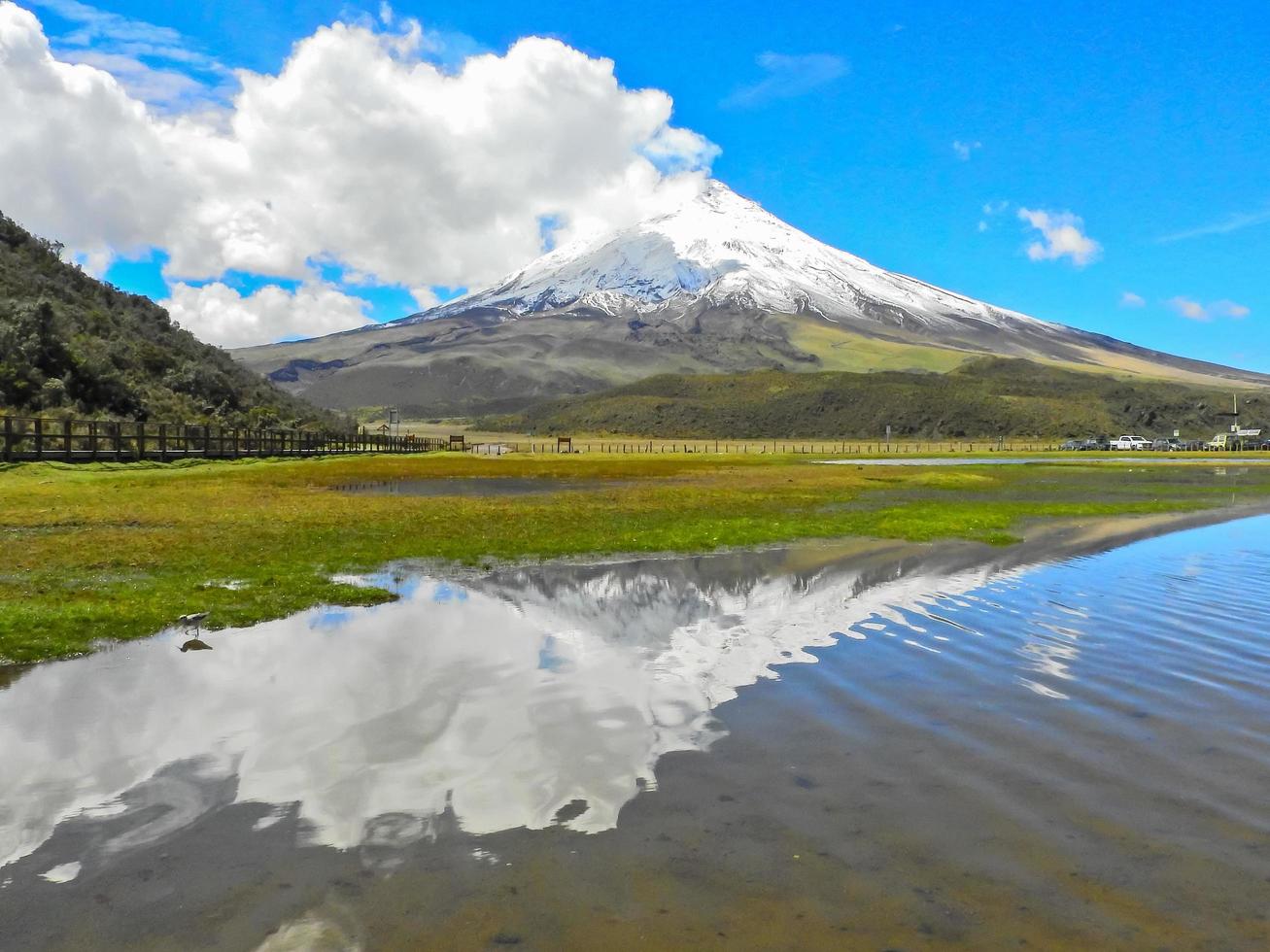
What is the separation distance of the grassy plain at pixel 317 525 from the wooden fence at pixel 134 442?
1603 mm

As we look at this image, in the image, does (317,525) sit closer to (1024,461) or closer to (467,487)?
(467,487)

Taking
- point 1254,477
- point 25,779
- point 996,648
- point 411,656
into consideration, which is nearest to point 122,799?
point 25,779

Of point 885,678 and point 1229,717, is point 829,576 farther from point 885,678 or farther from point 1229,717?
point 1229,717

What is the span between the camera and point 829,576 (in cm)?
2006

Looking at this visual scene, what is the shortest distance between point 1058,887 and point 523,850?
3741 millimetres

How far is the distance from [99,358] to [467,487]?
4003 centimetres

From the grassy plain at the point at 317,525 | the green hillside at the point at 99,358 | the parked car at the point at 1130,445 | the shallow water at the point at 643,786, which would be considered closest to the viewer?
the shallow water at the point at 643,786

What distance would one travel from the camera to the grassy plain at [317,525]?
603 inches

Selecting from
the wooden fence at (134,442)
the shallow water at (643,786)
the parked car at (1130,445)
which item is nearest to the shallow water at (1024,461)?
the parked car at (1130,445)

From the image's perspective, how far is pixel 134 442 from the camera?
57.4 m

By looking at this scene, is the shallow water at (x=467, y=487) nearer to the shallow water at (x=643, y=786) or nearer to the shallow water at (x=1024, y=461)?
the shallow water at (x=643, y=786)

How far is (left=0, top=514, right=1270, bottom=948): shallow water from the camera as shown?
5.83 meters

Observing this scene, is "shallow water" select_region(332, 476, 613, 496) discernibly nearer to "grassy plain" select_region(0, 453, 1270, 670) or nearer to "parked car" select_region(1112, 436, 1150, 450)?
"grassy plain" select_region(0, 453, 1270, 670)

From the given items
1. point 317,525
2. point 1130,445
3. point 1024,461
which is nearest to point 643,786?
point 317,525
